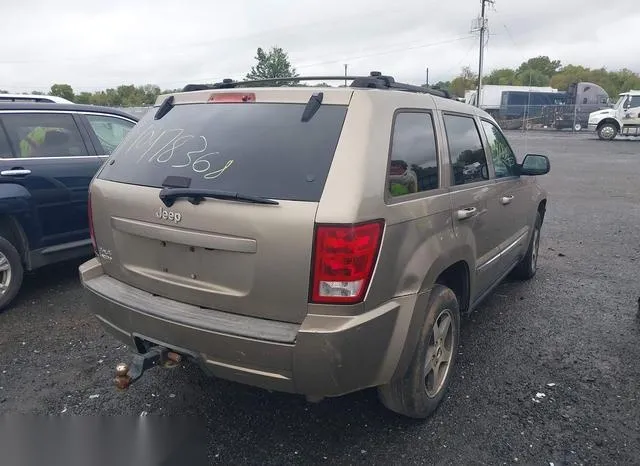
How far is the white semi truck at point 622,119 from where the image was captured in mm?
26906

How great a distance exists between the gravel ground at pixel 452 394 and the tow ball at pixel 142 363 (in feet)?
1.78

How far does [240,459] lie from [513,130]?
4282cm

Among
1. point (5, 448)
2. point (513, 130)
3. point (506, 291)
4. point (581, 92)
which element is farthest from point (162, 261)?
point (581, 92)

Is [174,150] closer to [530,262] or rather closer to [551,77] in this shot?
[530,262]

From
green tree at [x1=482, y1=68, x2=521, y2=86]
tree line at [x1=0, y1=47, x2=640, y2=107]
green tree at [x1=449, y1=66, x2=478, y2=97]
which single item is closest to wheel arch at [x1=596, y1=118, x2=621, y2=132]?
tree line at [x1=0, y1=47, x2=640, y2=107]

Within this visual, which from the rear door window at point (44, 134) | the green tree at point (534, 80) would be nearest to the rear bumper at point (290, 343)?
the rear door window at point (44, 134)

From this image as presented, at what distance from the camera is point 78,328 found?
4246 millimetres

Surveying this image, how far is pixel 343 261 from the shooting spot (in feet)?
7.41

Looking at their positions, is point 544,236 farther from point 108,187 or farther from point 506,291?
point 108,187

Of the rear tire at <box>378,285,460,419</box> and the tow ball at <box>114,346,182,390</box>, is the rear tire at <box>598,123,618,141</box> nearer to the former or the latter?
the rear tire at <box>378,285,460,419</box>

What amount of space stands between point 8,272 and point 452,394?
12.7 ft

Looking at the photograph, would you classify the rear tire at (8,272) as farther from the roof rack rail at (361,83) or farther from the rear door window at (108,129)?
the roof rack rail at (361,83)

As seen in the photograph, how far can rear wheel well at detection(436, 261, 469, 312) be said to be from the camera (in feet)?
10.2

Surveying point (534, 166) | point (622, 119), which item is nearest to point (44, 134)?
point (534, 166)
